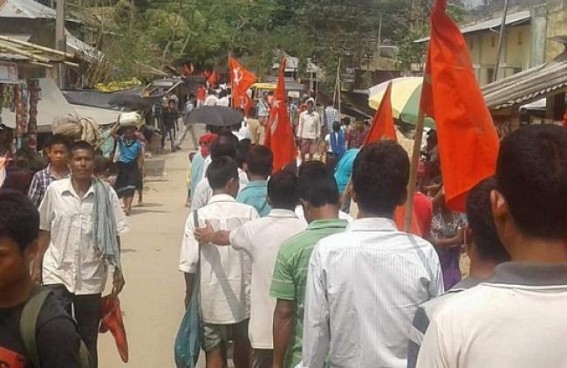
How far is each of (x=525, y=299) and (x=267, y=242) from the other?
3.38 metres

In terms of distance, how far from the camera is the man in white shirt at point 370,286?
378 cm

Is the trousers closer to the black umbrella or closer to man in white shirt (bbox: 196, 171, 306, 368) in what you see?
man in white shirt (bbox: 196, 171, 306, 368)

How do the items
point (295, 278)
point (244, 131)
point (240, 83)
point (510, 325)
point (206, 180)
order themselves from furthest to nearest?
point (240, 83) → point (244, 131) → point (206, 180) → point (295, 278) → point (510, 325)

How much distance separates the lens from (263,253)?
18.1 feet

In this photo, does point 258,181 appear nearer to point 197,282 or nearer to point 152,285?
point 197,282

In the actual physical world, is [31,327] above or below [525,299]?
below

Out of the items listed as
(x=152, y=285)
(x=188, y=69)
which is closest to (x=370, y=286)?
(x=152, y=285)

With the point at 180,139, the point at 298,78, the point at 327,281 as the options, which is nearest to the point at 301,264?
the point at 327,281

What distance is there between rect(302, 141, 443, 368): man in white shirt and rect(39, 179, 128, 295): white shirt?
2695 millimetres

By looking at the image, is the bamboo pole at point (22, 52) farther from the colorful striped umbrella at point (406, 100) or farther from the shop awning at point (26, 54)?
the colorful striped umbrella at point (406, 100)

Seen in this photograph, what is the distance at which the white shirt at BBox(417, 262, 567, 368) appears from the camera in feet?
7.12

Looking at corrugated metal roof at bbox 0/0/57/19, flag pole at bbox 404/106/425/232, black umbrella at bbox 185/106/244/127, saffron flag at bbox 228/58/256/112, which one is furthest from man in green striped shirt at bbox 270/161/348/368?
corrugated metal roof at bbox 0/0/57/19

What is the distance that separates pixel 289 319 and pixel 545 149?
2.54 m

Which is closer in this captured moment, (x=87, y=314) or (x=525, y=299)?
(x=525, y=299)
